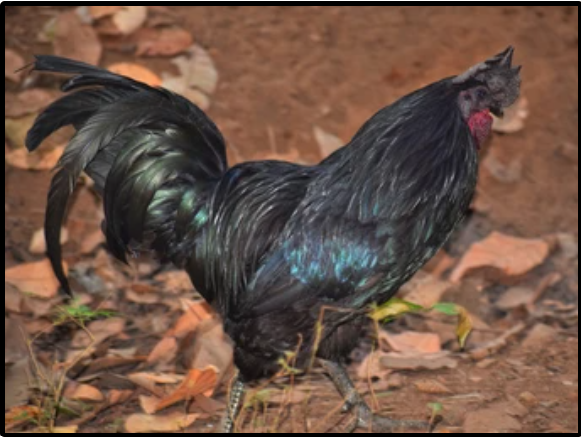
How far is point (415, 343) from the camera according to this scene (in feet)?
20.7

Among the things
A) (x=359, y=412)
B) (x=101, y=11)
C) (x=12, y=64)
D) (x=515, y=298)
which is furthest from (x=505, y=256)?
(x=12, y=64)

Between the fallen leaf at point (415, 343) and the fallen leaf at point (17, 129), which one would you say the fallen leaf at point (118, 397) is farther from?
the fallen leaf at point (17, 129)

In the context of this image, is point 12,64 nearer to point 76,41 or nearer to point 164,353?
point 76,41

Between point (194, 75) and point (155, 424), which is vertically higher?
point (194, 75)

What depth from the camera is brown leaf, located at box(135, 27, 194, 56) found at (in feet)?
27.5

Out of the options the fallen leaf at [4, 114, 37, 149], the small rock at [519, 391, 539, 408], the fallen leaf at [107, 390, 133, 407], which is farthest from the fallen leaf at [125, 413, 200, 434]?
the fallen leaf at [4, 114, 37, 149]

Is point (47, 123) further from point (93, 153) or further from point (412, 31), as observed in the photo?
point (412, 31)

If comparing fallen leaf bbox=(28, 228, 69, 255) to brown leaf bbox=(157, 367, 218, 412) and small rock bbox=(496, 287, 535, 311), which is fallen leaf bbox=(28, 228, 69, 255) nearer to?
brown leaf bbox=(157, 367, 218, 412)

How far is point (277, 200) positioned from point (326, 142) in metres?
3.02

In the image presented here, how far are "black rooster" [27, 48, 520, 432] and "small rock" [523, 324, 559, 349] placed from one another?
5.33ft

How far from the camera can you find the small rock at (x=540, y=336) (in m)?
6.36

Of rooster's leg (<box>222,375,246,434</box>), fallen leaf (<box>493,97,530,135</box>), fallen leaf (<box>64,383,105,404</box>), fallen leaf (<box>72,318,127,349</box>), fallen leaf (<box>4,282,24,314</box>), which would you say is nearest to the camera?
rooster's leg (<box>222,375,246,434</box>)

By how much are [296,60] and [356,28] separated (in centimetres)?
69

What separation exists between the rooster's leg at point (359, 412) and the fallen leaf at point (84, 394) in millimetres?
1345
